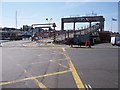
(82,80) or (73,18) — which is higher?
(73,18)

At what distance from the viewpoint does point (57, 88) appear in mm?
9516

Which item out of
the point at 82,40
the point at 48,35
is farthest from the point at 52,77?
the point at 48,35

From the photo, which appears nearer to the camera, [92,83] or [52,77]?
[92,83]

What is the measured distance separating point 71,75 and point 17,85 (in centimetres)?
326

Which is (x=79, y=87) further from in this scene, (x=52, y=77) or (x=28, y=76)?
(x=28, y=76)

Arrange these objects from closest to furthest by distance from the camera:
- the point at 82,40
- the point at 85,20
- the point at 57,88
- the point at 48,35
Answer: the point at 57,88 < the point at 82,40 < the point at 48,35 < the point at 85,20

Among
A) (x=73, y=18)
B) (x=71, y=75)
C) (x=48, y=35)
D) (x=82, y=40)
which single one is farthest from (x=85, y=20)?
(x=71, y=75)

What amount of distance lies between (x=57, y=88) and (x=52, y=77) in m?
2.45

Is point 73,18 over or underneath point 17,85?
over

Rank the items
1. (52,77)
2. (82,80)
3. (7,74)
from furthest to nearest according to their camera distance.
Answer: (7,74), (52,77), (82,80)

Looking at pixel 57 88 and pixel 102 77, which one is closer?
pixel 57 88

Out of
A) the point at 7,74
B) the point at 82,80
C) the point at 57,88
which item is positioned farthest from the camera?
the point at 7,74

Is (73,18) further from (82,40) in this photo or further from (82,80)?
(82,80)

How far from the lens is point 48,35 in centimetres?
8288
